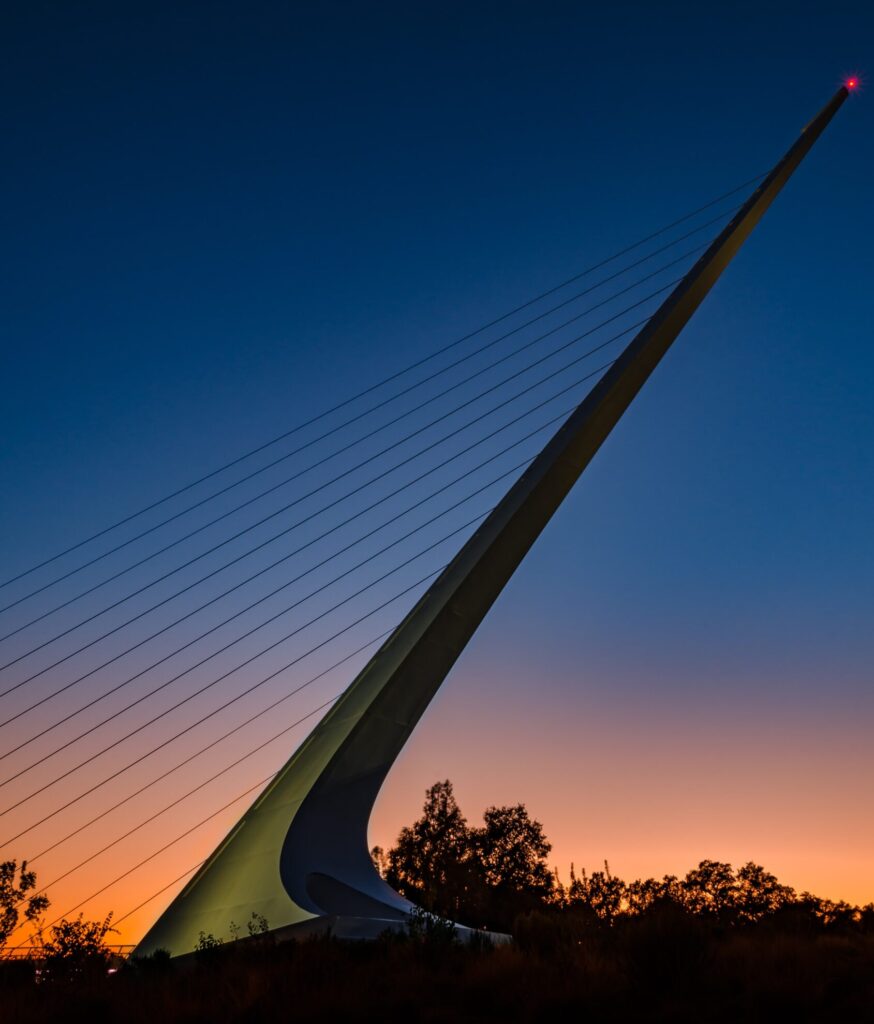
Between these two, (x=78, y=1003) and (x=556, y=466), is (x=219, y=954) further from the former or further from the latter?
(x=556, y=466)

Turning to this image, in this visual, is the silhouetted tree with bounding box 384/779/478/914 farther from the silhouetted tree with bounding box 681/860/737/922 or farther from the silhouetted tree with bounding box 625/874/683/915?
the silhouetted tree with bounding box 681/860/737/922

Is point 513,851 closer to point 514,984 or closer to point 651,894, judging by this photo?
point 651,894

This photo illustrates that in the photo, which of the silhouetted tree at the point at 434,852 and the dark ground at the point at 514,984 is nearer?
the dark ground at the point at 514,984

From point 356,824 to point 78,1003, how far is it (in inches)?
180

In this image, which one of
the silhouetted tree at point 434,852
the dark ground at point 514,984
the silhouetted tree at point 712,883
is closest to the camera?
the dark ground at point 514,984

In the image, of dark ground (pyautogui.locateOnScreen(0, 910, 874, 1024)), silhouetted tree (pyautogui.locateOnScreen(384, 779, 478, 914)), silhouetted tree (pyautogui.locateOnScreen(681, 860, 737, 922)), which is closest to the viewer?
dark ground (pyautogui.locateOnScreen(0, 910, 874, 1024))

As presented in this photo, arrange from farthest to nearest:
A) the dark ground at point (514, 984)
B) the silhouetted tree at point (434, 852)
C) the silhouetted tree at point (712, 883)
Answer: the silhouetted tree at point (712, 883)
the silhouetted tree at point (434, 852)
the dark ground at point (514, 984)

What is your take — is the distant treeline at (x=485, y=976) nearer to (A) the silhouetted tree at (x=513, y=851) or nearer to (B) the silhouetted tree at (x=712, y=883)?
(A) the silhouetted tree at (x=513, y=851)

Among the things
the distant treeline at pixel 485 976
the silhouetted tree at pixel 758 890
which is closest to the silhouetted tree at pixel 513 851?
the silhouetted tree at pixel 758 890

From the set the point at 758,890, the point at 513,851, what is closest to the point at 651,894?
the point at 513,851

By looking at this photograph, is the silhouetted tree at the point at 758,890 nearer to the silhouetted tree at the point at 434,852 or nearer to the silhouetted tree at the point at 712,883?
the silhouetted tree at the point at 712,883

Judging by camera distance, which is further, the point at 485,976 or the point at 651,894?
the point at 651,894

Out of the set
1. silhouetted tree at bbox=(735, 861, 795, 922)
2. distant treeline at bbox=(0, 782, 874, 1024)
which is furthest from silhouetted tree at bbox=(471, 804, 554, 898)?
distant treeline at bbox=(0, 782, 874, 1024)

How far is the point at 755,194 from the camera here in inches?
761
